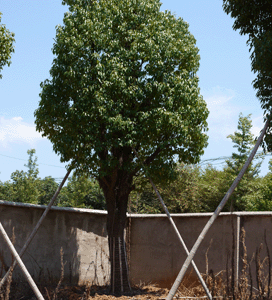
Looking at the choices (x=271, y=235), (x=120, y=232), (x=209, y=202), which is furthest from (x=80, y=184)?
(x=271, y=235)

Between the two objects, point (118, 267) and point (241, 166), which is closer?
point (118, 267)

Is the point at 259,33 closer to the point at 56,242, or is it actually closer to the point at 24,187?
the point at 56,242

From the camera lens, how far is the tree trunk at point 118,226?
809cm

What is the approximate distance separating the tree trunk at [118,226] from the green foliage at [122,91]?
342 mm

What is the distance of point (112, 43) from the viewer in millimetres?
7734

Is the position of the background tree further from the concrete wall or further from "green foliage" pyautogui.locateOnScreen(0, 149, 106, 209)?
the concrete wall

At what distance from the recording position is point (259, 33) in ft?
23.0

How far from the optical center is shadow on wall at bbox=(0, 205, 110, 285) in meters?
8.02

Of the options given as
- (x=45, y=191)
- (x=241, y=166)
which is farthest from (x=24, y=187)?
(x=241, y=166)

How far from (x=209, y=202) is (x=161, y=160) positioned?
2046cm

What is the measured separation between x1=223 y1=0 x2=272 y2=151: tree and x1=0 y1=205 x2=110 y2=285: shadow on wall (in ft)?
13.5

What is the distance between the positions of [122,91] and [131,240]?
3906 mm

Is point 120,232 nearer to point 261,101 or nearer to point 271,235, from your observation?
point 271,235

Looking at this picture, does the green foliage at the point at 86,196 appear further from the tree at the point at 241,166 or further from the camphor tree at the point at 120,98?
the camphor tree at the point at 120,98
